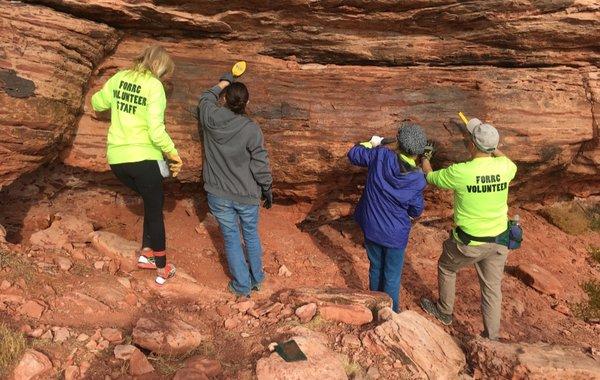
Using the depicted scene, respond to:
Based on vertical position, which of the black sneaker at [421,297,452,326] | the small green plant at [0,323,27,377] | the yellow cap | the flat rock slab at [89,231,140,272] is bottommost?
the black sneaker at [421,297,452,326]

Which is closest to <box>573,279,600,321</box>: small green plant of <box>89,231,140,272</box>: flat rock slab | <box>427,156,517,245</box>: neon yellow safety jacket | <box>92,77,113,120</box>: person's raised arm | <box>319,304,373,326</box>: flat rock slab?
<box>427,156,517,245</box>: neon yellow safety jacket

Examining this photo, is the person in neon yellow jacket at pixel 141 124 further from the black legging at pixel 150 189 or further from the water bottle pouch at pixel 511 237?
the water bottle pouch at pixel 511 237

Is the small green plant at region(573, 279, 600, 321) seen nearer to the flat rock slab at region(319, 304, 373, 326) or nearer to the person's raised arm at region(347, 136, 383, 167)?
the flat rock slab at region(319, 304, 373, 326)

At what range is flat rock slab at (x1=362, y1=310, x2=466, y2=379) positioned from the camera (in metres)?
4.43

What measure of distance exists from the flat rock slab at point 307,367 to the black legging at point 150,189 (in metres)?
1.96

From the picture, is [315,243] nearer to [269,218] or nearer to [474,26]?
[269,218]

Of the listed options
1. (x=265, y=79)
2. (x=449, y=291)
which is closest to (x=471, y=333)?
(x=449, y=291)

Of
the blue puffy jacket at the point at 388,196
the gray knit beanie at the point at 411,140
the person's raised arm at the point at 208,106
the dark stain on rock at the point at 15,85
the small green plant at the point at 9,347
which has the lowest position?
the small green plant at the point at 9,347

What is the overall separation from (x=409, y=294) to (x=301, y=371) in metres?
3.20

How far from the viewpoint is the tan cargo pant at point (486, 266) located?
5.39 m

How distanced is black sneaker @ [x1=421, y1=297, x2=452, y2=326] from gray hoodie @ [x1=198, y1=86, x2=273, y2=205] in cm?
292

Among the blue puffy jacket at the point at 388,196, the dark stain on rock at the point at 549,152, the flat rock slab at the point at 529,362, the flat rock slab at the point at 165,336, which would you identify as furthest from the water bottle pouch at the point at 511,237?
the flat rock slab at the point at 165,336

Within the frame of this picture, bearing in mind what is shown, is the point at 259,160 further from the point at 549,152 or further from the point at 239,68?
the point at 549,152

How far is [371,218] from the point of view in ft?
18.1
